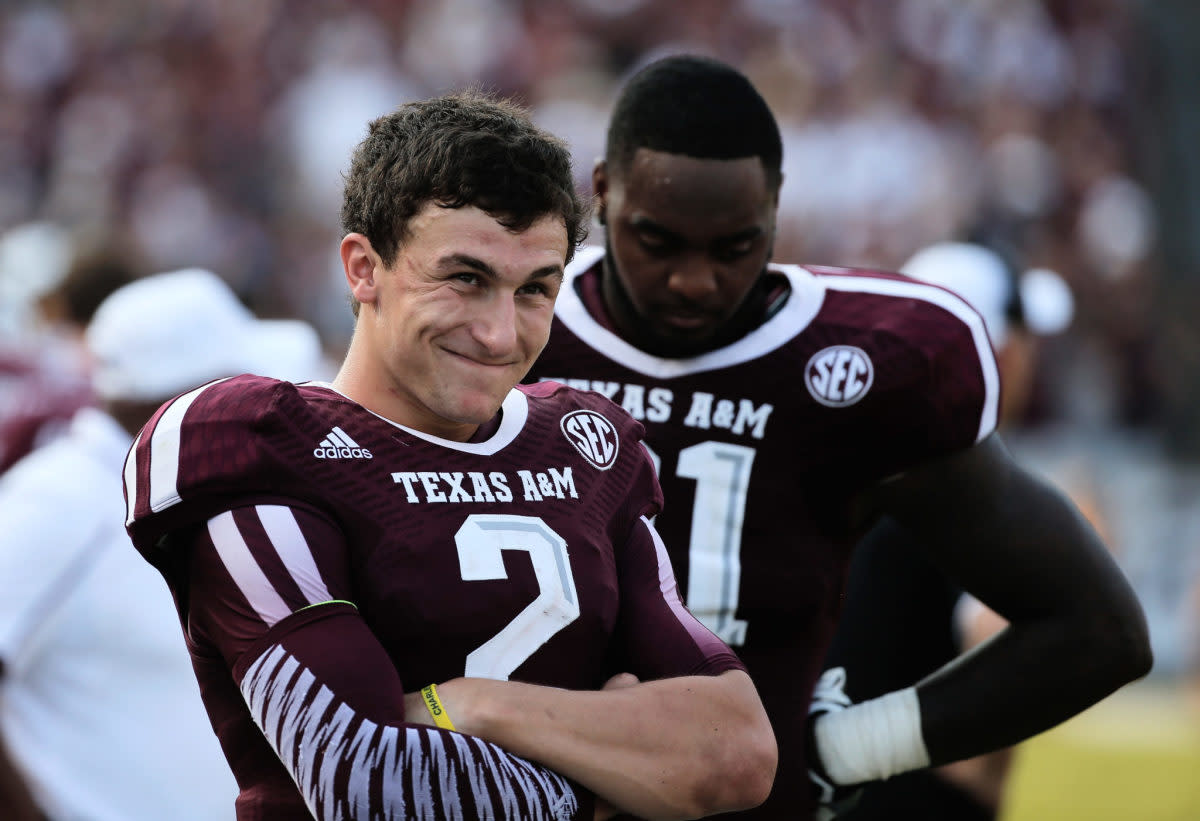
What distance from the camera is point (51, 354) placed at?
4934mm

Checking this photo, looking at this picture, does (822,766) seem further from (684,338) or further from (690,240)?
(690,240)

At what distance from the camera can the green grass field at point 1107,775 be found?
15.7 ft

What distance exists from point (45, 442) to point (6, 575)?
1.34 meters

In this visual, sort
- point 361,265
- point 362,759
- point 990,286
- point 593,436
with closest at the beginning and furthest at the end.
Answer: point 362,759 → point 361,265 → point 593,436 → point 990,286

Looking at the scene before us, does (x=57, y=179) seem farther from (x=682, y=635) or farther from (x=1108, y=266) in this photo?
(x=682, y=635)

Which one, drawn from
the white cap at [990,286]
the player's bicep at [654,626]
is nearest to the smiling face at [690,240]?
the player's bicep at [654,626]

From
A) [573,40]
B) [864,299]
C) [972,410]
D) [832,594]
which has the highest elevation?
[573,40]

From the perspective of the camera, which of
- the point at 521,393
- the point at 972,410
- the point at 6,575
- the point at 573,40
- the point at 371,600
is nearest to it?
the point at 371,600

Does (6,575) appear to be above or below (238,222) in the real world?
below

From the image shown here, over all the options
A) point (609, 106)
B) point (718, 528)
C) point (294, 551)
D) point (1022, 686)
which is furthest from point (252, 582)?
point (609, 106)

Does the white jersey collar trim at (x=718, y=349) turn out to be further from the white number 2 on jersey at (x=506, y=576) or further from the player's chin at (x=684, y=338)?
the white number 2 on jersey at (x=506, y=576)

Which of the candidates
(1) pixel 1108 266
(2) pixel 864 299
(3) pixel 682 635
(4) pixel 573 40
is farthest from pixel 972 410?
(4) pixel 573 40

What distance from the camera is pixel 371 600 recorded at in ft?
5.82

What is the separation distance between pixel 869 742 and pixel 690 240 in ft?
2.90
